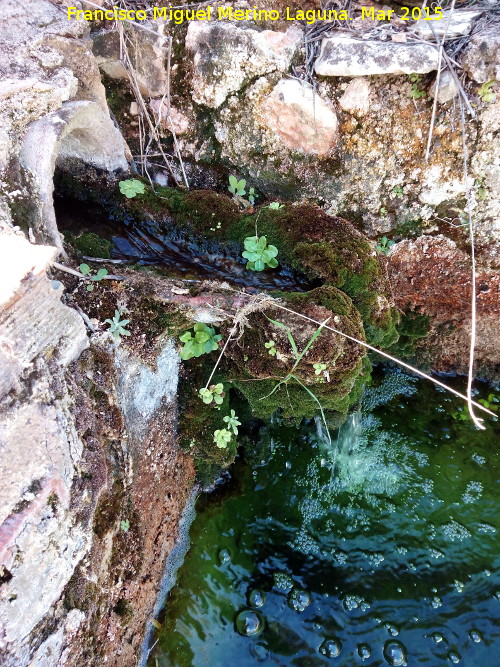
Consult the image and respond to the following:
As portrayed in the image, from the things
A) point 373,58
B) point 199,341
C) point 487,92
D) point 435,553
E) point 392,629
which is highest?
point 373,58

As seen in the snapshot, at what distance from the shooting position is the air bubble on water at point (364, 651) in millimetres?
3020

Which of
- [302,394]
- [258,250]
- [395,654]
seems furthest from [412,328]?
[395,654]

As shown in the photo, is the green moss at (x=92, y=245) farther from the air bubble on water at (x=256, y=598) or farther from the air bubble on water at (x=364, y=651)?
the air bubble on water at (x=364, y=651)

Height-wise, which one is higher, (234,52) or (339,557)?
(234,52)

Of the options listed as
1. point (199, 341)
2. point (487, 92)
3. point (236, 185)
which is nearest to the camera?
point (199, 341)

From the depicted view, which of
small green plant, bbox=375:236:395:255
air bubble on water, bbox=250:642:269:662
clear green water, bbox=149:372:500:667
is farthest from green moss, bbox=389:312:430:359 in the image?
air bubble on water, bbox=250:642:269:662

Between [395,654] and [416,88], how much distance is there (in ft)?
12.5

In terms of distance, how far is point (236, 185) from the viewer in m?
3.17

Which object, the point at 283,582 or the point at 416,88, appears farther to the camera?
the point at 283,582

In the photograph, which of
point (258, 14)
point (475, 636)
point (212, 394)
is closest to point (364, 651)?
point (475, 636)

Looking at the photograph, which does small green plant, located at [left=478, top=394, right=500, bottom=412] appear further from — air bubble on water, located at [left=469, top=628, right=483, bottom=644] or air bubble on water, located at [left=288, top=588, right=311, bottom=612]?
air bubble on water, located at [left=288, top=588, right=311, bottom=612]

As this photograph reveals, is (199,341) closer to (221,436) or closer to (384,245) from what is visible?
(221,436)

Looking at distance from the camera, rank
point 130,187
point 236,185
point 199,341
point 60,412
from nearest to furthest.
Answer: point 60,412, point 199,341, point 130,187, point 236,185

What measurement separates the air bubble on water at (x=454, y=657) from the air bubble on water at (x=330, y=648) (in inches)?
29.2
